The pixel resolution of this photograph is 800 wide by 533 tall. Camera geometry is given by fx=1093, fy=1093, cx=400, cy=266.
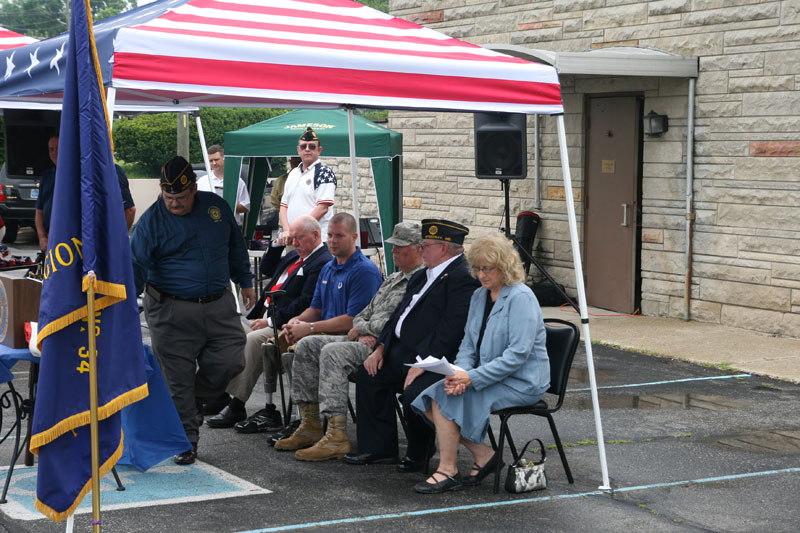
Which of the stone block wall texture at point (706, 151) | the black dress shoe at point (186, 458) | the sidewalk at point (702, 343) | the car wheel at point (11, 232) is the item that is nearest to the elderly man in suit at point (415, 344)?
the black dress shoe at point (186, 458)

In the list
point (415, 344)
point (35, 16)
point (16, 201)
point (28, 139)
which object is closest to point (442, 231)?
point (415, 344)

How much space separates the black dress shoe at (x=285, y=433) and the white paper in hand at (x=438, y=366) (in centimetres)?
149

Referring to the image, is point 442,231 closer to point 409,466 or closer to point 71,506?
point 409,466

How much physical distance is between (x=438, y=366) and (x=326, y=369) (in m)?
1.07

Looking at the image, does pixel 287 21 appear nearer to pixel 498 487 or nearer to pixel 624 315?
pixel 498 487

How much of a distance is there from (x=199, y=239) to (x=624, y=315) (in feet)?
22.2

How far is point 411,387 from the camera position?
6027 mm

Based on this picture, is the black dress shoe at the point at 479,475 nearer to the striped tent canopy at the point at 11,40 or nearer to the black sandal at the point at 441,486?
the black sandal at the point at 441,486

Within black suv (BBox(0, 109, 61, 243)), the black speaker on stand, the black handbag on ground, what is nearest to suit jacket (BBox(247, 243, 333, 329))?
the black handbag on ground

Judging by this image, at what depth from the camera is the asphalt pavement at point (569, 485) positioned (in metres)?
5.34

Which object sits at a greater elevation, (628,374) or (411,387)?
(411,387)

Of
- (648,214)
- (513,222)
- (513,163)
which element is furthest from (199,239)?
(513,222)

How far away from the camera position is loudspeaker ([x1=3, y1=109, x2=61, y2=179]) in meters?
9.65

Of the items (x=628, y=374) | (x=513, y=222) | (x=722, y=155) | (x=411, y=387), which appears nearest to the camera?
(x=411, y=387)
